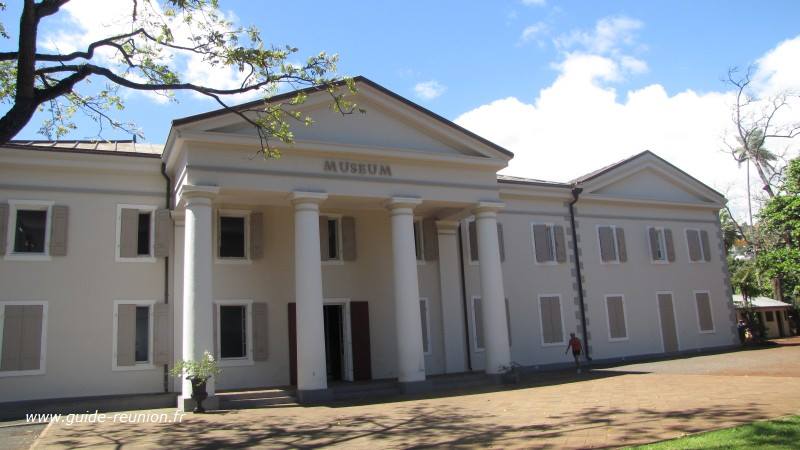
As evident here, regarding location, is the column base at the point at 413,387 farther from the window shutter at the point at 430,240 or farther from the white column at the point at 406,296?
the window shutter at the point at 430,240

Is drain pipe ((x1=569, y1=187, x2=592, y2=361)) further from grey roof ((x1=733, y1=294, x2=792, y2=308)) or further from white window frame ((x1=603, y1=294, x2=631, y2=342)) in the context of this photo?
grey roof ((x1=733, y1=294, x2=792, y2=308))

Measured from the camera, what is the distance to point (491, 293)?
60.9 ft

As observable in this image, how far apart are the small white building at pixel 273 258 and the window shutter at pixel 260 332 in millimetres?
61

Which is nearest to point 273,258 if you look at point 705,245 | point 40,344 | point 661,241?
point 40,344

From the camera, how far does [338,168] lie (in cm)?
1695

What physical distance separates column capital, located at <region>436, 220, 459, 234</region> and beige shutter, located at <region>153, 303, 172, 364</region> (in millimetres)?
8851

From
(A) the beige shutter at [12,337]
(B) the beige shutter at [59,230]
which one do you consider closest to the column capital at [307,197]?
(B) the beige shutter at [59,230]

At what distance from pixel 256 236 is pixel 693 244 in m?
19.2

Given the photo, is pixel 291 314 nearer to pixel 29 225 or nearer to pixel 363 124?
pixel 363 124

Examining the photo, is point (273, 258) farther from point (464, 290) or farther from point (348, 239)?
point (464, 290)

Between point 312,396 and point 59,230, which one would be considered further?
point 59,230

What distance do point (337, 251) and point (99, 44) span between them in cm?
990

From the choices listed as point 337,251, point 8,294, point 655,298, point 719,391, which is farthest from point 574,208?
point 8,294

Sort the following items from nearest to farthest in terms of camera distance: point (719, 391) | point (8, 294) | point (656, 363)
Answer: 1. point (719, 391)
2. point (8, 294)
3. point (656, 363)
